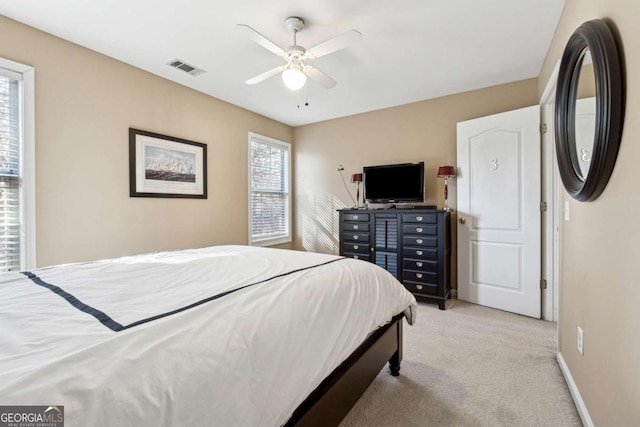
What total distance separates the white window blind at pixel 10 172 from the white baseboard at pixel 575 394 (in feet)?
12.8

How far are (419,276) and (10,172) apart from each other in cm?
396

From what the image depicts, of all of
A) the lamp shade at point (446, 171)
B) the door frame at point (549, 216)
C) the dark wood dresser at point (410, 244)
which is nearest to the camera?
the door frame at point (549, 216)

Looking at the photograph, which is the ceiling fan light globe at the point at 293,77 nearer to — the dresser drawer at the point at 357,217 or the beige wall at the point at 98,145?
the beige wall at the point at 98,145

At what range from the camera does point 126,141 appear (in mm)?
2934

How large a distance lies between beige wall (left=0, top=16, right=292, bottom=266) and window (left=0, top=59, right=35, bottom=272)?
59 mm

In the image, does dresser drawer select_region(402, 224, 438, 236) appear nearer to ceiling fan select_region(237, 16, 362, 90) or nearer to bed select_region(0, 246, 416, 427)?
bed select_region(0, 246, 416, 427)

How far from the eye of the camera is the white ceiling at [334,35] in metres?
2.15

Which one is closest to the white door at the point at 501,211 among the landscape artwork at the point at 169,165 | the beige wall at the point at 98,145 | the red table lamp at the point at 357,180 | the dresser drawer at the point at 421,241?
the dresser drawer at the point at 421,241

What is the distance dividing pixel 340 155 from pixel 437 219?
1960 millimetres

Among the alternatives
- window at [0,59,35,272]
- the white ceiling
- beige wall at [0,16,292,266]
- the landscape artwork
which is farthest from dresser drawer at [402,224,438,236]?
window at [0,59,35,272]

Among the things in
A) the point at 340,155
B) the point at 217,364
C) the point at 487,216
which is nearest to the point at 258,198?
the point at 340,155

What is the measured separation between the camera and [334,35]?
8.18 ft

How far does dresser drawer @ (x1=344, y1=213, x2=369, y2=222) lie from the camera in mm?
3948

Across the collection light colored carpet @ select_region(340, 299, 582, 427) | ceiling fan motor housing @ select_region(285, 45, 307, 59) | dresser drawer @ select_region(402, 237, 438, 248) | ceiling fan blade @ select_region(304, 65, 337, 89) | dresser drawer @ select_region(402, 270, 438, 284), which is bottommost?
light colored carpet @ select_region(340, 299, 582, 427)
